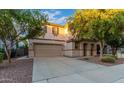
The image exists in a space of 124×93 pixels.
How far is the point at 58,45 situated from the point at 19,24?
11.2 m

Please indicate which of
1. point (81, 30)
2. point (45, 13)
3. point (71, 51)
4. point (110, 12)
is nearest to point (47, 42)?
point (71, 51)

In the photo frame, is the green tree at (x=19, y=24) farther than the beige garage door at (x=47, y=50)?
No

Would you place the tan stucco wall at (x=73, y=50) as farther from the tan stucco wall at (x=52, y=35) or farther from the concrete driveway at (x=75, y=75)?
the concrete driveway at (x=75, y=75)

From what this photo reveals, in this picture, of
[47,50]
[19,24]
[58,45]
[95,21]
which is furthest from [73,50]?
[19,24]

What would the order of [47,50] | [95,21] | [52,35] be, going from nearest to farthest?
[95,21] → [47,50] → [52,35]

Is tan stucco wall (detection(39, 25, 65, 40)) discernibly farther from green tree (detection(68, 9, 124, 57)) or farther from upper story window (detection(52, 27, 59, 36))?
green tree (detection(68, 9, 124, 57))

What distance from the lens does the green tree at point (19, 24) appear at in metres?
9.79

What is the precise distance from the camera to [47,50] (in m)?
20.6

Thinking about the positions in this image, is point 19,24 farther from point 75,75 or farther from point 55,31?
point 55,31

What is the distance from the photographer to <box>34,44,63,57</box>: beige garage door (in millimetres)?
19652

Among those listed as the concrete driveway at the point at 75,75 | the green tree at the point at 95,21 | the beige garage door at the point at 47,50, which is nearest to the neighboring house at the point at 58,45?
the beige garage door at the point at 47,50

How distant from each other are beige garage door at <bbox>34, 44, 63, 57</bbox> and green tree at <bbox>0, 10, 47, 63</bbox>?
6817 mm
